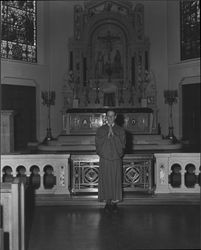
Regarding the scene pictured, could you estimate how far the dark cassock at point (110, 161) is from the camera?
24.3 feet

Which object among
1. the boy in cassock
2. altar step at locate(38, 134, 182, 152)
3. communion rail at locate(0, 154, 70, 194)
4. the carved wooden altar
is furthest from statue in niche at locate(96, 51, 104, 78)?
the boy in cassock

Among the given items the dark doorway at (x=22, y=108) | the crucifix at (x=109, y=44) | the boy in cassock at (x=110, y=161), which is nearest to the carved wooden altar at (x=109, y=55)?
the crucifix at (x=109, y=44)

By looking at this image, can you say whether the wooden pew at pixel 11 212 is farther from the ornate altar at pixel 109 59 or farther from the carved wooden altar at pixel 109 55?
the carved wooden altar at pixel 109 55

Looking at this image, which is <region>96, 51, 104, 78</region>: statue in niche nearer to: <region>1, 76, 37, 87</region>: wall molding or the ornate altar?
the ornate altar

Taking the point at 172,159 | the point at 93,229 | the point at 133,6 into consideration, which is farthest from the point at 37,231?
the point at 133,6

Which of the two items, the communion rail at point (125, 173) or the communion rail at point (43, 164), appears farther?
the communion rail at point (125, 173)

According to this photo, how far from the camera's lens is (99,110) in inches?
564

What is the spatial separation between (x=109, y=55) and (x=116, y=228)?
35.2ft

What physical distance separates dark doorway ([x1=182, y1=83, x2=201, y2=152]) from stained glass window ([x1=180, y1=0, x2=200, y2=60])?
3.78 ft

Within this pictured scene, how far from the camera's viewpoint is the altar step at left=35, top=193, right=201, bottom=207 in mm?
8000

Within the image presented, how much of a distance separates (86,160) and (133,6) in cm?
951

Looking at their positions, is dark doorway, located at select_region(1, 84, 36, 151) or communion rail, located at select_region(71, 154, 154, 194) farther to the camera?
dark doorway, located at select_region(1, 84, 36, 151)

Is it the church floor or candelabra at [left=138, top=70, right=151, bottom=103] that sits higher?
candelabra at [left=138, top=70, right=151, bottom=103]

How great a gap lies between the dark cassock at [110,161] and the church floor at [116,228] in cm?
34
